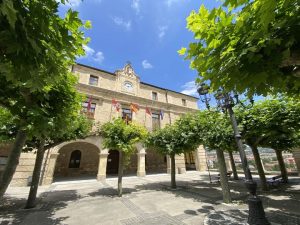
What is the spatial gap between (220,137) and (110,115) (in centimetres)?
1204

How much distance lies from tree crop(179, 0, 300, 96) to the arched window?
57.7 feet

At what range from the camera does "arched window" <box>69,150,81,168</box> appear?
17.2m

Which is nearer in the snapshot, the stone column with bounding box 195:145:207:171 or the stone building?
the stone building

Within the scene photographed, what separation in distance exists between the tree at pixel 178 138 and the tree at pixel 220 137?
91cm

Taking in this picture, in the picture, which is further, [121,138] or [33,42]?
[121,138]

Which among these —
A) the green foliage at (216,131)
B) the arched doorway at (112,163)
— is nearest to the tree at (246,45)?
the green foliage at (216,131)

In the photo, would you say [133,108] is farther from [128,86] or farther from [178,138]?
[178,138]

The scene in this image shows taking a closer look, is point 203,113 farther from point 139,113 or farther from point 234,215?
point 139,113

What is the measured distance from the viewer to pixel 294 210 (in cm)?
595

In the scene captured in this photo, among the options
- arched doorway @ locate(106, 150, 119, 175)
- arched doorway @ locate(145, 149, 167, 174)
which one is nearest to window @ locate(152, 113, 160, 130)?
arched doorway @ locate(145, 149, 167, 174)

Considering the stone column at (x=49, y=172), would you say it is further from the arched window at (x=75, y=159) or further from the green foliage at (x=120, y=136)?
the green foliage at (x=120, y=136)

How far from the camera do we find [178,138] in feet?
34.4

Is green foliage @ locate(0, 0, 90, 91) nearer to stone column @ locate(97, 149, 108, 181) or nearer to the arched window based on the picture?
stone column @ locate(97, 149, 108, 181)

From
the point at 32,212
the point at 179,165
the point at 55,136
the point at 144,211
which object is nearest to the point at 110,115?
the point at 179,165
